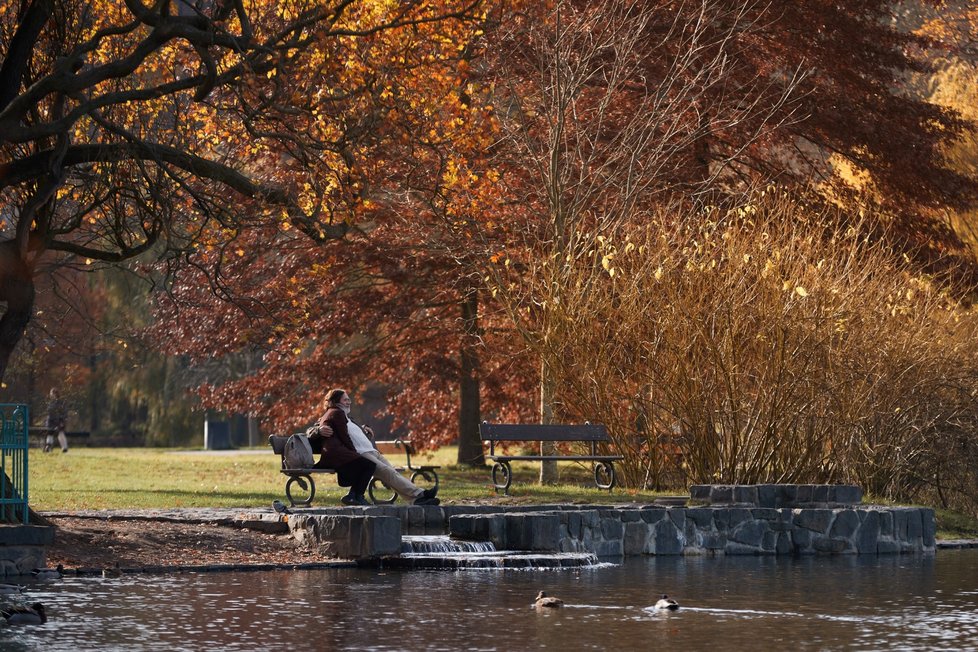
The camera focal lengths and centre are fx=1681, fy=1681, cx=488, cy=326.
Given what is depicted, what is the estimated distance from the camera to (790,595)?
12836mm

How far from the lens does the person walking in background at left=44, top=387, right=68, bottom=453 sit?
40.7m

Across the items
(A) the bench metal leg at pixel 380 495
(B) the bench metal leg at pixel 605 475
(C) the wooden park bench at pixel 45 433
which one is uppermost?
(C) the wooden park bench at pixel 45 433

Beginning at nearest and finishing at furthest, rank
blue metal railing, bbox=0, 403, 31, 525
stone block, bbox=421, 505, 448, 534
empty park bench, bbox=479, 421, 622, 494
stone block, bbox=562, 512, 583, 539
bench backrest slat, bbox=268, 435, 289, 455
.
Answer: blue metal railing, bbox=0, 403, 31, 525
stone block, bbox=562, 512, 583, 539
stone block, bbox=421, 505, 448, 534
bench backrest slat, bbox=268, 435, 289, 455
empty park bench, bbox=479, 421, 622, 494

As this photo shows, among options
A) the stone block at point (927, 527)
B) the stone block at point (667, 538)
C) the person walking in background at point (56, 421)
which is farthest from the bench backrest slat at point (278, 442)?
the person walking in background at point (56, 421)

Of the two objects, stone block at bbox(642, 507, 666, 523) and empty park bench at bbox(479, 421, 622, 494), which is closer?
stone block at bbox(642, 507, 666, 523)

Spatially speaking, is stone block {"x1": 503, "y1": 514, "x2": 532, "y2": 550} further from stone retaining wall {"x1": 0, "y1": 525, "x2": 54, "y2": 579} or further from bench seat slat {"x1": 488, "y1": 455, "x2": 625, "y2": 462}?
stone retaining wall {"x1": 0, "y1": 525, "x2": 54, "y2": 579}

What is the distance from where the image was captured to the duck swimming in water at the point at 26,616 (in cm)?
1032

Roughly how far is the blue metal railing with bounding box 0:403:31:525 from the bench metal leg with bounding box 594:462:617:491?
878 cm

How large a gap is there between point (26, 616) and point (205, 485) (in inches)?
569

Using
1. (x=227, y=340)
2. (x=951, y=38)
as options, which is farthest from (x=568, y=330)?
(x=951, y=38)

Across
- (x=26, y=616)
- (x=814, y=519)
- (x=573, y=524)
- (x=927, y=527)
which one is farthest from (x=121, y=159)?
(x=927, y=527)

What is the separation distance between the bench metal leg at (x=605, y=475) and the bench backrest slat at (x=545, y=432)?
29.4 inches

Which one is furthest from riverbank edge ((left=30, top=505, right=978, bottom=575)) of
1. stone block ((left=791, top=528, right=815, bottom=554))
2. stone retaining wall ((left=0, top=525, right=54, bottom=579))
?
stone block ((left=791, top=528, right=815, bottom=554))

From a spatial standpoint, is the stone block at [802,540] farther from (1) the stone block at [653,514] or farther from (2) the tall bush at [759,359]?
(2) the tall bush at [759,359]
